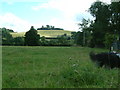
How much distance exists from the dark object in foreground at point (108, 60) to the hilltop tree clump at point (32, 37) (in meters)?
1.22

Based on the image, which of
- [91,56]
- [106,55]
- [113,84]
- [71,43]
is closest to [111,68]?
[106,55]

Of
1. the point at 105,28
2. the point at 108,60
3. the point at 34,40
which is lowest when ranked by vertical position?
the point at 108,60

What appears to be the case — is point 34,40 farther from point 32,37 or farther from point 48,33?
point 48,33

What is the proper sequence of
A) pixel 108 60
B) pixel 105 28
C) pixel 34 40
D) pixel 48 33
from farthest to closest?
pixel 105 28
pixel 108 60
pixel 34 40
pixel 48 33

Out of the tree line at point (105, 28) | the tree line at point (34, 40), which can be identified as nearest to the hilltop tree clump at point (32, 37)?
the tree line at point (34, 40)

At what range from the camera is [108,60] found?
154 inches

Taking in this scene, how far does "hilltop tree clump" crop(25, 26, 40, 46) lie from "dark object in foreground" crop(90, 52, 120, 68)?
1218mm

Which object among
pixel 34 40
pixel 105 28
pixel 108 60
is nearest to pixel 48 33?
pixel 34 40

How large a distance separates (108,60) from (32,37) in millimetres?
1471

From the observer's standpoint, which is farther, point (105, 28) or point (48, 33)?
point (105, 28)

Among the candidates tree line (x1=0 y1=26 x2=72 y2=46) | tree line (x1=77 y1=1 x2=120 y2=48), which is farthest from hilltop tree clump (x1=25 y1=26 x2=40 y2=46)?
tree line (x1=77 y1=1 x2=120 y2=48)

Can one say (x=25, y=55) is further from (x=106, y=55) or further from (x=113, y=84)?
(x=113, y=84)

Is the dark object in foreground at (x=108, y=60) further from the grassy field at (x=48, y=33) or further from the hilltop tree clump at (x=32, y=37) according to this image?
the hilltop tree clump at (x=32, y=37)

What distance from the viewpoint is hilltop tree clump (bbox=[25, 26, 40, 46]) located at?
3.10m
